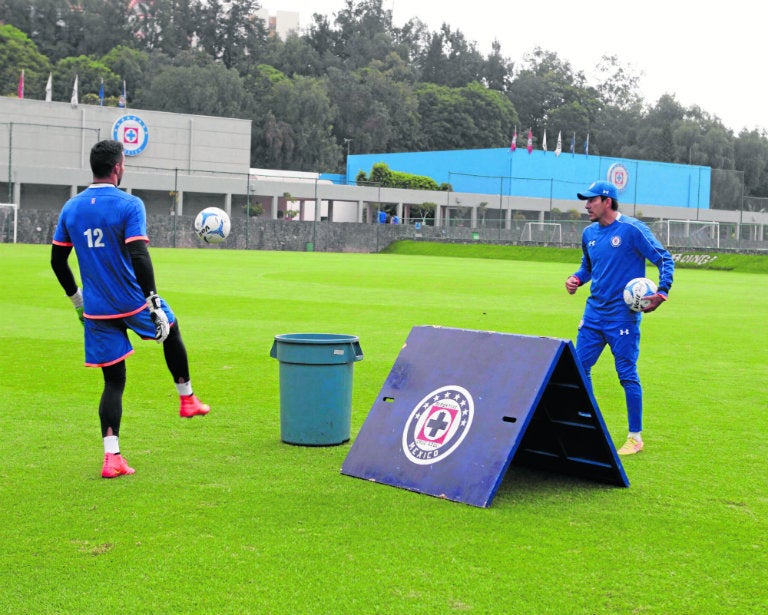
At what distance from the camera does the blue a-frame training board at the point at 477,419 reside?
230 inches

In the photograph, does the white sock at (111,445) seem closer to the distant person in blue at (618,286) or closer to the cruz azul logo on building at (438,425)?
the cruz azul logo on building at (438,425)

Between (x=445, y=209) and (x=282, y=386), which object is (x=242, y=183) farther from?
(x=282, y=386)

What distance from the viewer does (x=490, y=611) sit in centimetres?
418

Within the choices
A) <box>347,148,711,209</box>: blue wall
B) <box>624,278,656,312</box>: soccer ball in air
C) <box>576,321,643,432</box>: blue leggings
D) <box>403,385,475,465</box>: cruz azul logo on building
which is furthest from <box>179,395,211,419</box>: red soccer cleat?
<box>347,148,711,209</box>: blue wall

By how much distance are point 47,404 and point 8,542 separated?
3.85 m

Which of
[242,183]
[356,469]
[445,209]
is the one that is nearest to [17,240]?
[242,183]

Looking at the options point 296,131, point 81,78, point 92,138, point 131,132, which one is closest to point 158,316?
point 92,138

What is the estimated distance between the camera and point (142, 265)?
6.19m

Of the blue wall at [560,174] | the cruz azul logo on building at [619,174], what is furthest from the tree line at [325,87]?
the cruz azul logo on building at [619,174]

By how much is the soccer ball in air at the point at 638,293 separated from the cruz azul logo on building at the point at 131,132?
60.5 meters

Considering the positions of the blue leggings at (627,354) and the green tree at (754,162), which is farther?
the green tree at (754,162)

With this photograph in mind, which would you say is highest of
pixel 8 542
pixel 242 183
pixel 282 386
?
pixel 242 183

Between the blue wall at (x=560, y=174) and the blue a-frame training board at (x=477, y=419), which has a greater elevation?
the blue wall at (x=560, y=174)

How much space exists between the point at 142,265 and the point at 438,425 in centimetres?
210
